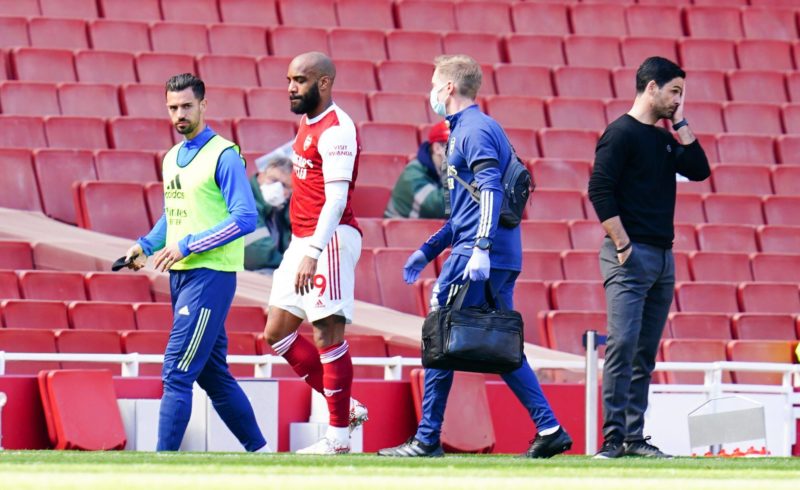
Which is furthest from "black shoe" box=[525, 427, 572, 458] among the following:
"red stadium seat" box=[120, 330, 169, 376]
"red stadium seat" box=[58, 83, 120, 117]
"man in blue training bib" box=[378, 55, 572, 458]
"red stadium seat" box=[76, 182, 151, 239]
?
"red stadium seat" box=[58, 83, 120, 117]

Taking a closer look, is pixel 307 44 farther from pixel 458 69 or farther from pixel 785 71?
pixel 458 69

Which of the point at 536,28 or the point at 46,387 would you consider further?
the point at 536,28

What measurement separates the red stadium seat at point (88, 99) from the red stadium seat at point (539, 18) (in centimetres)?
405

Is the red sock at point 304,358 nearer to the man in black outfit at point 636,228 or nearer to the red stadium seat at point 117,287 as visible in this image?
the man in black outfit at point 636,228

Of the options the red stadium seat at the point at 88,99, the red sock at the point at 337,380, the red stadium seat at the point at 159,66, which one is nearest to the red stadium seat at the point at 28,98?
the red stadium seat at the point at 88,99

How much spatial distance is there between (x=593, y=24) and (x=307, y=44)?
9.22 feet

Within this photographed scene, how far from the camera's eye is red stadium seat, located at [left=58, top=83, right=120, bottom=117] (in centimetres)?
1109

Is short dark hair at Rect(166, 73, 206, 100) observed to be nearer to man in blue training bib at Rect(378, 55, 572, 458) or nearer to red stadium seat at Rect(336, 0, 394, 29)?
man in blue training bib at Rect(378, 55, 572, 458)

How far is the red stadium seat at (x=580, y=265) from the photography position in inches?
392

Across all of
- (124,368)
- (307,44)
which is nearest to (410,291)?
(124,368)

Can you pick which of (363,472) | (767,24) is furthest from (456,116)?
(767,24)

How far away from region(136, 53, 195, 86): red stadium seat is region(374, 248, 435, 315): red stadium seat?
291 cm

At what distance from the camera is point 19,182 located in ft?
33.0

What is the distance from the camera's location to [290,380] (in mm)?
7371
